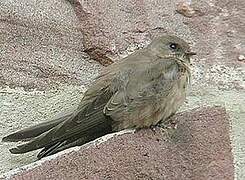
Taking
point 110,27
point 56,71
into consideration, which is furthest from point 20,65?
point 110,27

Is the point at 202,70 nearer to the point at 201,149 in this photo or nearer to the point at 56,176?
the point at 201,149

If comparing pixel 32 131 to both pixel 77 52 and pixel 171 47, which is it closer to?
pixel 77 52

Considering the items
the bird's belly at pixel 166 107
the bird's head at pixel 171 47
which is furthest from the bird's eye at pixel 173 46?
the bird's belly at pixel 166 107

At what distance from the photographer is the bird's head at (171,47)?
2.09 m

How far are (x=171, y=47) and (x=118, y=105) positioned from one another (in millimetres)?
279

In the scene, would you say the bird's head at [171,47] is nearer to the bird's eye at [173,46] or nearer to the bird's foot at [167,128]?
the bird's eye at [173,46]

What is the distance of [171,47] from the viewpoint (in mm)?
2146

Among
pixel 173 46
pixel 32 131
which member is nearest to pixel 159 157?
pixel 32 131

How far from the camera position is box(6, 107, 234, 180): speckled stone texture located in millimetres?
1726

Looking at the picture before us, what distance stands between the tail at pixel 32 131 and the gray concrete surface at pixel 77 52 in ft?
0.12

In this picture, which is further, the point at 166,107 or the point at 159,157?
the point at 166,107

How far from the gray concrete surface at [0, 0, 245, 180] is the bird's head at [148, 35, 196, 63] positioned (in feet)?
0.16

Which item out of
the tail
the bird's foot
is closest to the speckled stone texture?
the bird's foot

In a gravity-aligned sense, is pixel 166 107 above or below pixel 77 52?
below
